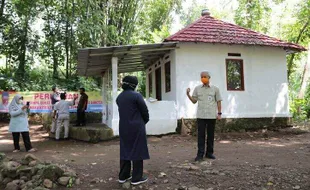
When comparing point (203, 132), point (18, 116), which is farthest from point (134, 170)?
point (18, 116)

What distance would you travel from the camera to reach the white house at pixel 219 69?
10.5 m

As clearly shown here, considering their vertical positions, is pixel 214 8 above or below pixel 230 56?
above

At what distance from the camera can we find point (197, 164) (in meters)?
5.79

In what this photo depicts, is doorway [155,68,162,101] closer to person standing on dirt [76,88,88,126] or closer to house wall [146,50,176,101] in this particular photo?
house wall [146,50,176,101]

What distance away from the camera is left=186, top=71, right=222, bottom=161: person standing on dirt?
6.04 m

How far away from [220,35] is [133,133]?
7.63m

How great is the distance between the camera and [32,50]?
20.0 metres

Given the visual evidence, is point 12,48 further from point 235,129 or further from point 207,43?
point 235,129

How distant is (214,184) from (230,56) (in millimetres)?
7589

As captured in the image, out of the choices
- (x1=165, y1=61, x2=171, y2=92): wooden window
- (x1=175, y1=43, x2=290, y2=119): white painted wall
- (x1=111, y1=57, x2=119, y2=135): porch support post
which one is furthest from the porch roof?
(x1=175, y1=43, x2=290, y2=119): white painted wall

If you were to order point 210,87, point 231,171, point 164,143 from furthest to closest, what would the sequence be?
1. point 164,143
2. point 210,87
3. point 231,171

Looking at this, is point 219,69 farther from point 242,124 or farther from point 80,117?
point 80,117

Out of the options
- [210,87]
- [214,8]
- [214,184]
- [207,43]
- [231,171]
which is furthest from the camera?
[214,8]

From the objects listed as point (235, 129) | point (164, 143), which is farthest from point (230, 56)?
point (164, 143)
